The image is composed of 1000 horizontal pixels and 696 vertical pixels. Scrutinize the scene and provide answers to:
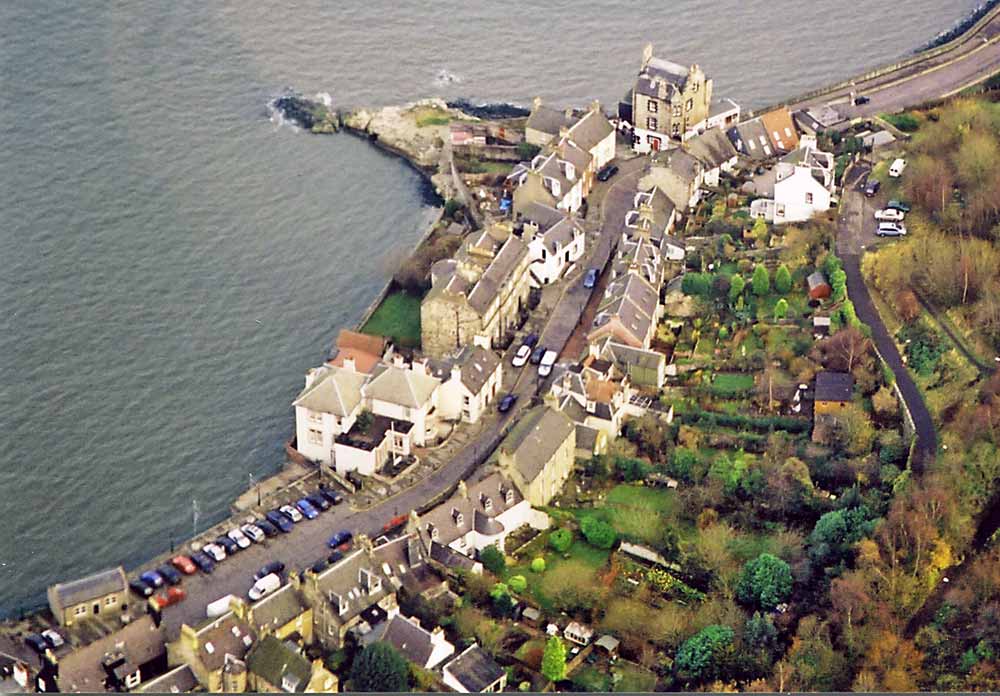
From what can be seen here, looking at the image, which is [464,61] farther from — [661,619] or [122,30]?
[661,619]

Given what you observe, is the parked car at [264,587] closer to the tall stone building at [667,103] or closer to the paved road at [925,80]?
the tall stone building at [667,103]

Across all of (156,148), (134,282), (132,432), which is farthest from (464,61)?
(132,432)

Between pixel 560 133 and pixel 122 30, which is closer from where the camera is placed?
pixel 560 133

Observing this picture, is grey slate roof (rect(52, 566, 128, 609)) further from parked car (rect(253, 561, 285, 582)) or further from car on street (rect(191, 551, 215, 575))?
parked car (rect(253, 561, 285, 582))

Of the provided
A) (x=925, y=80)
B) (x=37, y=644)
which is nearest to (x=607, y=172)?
(x=925, y=80)

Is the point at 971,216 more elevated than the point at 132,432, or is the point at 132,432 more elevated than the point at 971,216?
the point at 971,216

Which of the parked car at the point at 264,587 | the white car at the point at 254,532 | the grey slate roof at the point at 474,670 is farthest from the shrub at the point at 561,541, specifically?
the white car at the point at 254,532
